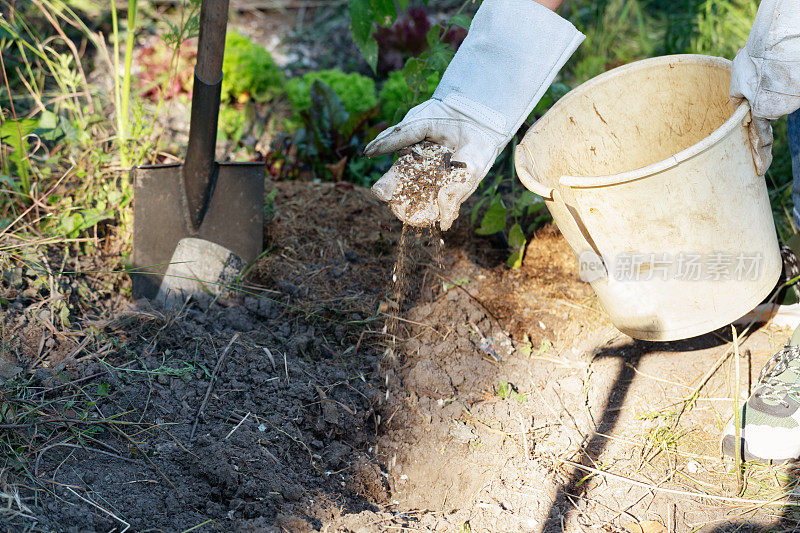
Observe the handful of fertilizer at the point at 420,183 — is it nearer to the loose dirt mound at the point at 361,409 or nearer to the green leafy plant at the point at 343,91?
the loose dirt mound at the point at 361,409

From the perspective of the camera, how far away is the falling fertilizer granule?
153 centimetres

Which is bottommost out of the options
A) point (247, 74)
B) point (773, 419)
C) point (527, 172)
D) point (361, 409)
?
point (361, 409)

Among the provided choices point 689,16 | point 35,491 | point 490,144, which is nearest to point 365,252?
point 490,144

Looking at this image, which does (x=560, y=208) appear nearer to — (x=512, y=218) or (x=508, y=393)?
(x=508, y=393)

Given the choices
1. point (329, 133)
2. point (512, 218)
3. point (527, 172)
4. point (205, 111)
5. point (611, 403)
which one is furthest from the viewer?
point (329, 133)

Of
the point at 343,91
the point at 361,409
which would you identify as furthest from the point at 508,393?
the point at 343,91

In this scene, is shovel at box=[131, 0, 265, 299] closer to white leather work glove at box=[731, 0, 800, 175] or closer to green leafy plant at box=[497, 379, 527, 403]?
green leafy plant at box=[497, 379, 527, 403]

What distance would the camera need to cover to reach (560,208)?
1508 millimetres

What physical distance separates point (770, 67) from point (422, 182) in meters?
0.81

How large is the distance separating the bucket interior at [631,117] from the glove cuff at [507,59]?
14 cm

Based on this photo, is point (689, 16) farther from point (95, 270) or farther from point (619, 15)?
point (95, 270)

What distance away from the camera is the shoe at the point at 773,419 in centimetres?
159

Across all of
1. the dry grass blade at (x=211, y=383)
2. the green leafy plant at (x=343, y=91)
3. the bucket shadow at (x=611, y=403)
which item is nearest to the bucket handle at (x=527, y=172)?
the bucket shadow at (x=611, y=403)

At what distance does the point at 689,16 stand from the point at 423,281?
2347 mm
